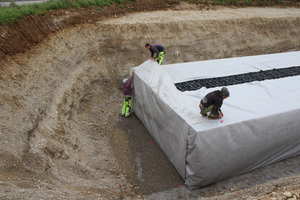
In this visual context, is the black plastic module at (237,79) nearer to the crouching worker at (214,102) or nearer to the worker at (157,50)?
the worker at (157,50)

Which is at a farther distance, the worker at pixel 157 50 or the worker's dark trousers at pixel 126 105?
the worker's dark trousers at pixel 126 105

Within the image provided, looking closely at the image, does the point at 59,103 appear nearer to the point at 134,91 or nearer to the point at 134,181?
the point at 134,91

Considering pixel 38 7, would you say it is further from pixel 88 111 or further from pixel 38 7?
pixel 88 111

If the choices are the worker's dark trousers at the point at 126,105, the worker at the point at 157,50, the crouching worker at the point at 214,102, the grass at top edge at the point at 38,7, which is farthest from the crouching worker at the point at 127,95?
the grass at top edge at the point at 38,7

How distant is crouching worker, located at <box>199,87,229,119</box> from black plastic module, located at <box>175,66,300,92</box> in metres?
1.65

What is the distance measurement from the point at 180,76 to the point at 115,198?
3984mm

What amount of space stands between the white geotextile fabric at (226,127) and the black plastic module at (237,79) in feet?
1.32

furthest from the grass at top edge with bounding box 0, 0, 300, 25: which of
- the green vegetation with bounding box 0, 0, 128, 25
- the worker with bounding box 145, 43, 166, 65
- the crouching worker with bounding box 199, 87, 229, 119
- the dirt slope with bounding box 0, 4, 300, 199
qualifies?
the crouching worker with bounding box 199, 87, 229, 119

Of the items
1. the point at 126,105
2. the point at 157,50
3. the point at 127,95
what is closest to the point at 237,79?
the point at 157,50

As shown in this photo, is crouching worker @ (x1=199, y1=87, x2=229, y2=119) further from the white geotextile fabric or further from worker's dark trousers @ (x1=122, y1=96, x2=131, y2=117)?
worker's dark trousers @ (x1=122, y1=96, x2=131, y2=117)

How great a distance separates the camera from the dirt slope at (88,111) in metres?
4.09

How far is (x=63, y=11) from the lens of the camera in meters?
8.61

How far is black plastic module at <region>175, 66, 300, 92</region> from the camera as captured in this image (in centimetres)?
600

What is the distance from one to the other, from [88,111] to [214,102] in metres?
4.77
